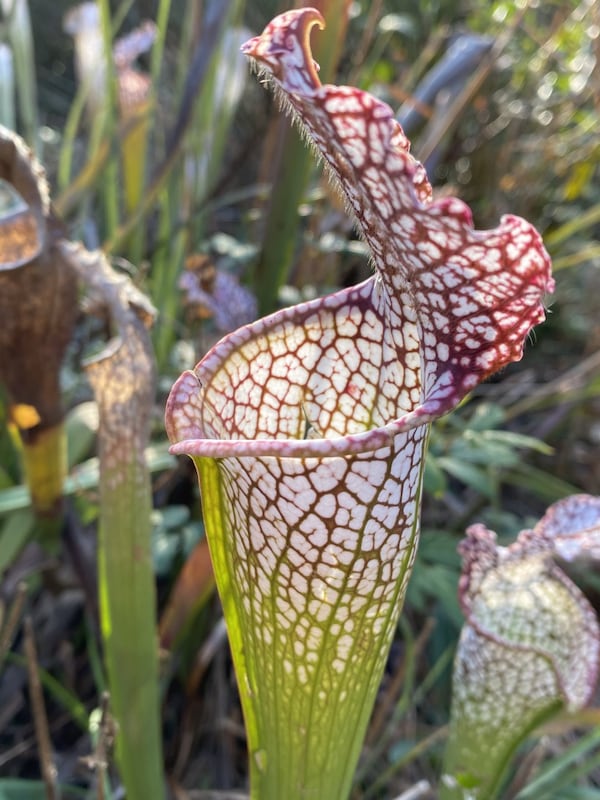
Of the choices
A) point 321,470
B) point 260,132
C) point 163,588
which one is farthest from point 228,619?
point 260,132

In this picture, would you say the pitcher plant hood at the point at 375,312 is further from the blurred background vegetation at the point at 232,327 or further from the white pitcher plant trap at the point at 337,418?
the blurred background vegetation at the point at 232,327

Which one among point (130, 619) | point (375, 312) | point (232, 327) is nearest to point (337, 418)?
point (375, 312)

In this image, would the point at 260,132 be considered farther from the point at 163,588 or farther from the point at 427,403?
the point at 427,403

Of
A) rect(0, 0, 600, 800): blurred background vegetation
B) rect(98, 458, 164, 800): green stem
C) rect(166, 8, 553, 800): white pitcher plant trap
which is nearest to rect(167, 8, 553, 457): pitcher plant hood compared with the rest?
rect(166, 8, 553, 800): white pitcher plant trap

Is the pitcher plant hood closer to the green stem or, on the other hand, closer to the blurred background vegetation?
the green stem

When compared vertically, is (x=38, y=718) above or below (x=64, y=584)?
below

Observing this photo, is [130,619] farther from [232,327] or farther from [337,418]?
[232,327]
